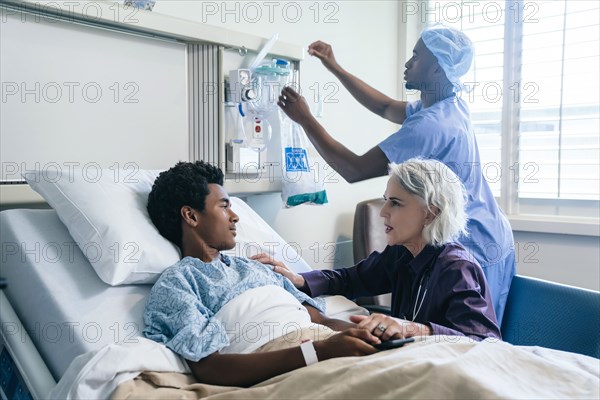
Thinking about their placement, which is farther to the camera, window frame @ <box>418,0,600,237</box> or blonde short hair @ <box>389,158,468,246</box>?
window frame @ <box>418,0,600,237</box>

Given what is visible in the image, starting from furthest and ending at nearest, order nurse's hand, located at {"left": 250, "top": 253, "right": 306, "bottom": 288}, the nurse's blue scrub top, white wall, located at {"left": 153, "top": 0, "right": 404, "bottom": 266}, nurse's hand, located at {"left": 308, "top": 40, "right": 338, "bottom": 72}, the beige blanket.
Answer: white wall, located at {"left": 153, "top": 0, "right": 404, "bottom": 266} → nurse's hand, located at {"left": 308, "top": 40, "right": 338, "bottom": 72} → the nurse's blue scrub top → nurse's hand, located at {"left": 250, "top": 253, "right": 306, "bottom": 288} → the beige blanket

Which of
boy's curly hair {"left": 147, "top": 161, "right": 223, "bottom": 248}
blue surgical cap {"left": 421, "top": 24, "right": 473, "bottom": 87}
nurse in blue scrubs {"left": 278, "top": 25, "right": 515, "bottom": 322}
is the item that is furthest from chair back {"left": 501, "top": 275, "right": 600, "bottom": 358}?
boy's curly hair {"left": 147, "top": 161, "right": 223, "bottom": 248}

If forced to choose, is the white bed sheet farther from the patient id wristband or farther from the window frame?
the window frame

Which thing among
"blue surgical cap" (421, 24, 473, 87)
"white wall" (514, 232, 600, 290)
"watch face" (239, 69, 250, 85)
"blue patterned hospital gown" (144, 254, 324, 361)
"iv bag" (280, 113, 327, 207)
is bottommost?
"white wall" (514, 232, 600, 290)

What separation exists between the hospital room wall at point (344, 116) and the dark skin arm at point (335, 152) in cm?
52

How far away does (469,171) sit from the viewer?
1.84m

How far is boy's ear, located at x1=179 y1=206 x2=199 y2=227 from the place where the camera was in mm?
1516

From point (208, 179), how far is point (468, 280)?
740mm

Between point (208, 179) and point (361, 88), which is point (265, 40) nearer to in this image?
point (361, 88)

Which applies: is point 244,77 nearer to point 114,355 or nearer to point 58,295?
point 58,295

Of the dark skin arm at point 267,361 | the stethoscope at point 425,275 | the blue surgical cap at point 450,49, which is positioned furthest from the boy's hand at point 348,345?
the blue surgical cap at point 450,49

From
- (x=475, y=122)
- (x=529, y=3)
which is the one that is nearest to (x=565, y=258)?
(x=475, y=122)

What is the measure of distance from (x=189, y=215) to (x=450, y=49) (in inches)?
42.4

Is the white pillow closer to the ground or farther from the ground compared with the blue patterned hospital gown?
farther from the ground
